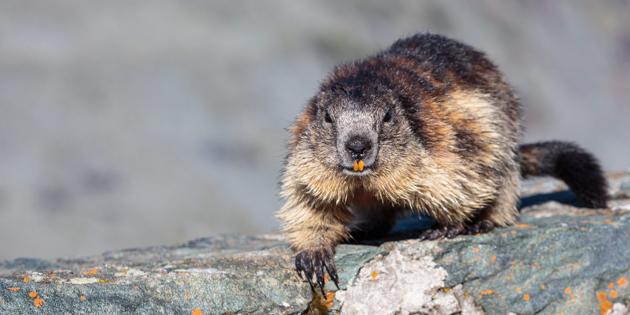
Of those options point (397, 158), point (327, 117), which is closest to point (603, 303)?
point (397, 158)

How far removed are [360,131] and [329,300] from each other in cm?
155

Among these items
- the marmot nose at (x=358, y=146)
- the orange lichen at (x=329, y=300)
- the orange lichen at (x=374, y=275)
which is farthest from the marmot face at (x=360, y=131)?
the orange lichen at (x=329, y=300)

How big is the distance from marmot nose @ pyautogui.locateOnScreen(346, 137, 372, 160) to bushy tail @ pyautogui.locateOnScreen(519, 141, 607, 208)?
3006mm

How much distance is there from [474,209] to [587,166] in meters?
2.06

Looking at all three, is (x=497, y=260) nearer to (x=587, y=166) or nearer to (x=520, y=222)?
(x=520, y=222)

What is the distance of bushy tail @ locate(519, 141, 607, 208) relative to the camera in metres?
9.23

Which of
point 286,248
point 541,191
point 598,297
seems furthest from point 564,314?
point 541,191

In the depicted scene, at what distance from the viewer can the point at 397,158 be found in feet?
25.2

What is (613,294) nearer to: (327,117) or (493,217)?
(493,217)

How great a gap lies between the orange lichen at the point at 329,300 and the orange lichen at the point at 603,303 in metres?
2.41

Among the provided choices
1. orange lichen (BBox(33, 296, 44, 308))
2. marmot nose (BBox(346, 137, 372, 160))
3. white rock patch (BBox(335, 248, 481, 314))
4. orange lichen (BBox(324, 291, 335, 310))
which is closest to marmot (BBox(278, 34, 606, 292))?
marmot nose (BBox(346, 137, 372, 160))

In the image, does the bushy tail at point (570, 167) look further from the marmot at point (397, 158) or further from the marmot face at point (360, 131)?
the marmot face at point (360, 131)

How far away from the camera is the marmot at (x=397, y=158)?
766cm

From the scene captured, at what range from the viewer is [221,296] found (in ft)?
22.0
